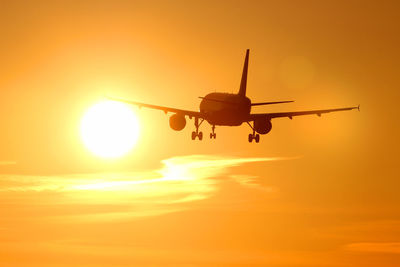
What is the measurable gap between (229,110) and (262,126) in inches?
211

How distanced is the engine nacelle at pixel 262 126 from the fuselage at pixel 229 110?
2.29 meters

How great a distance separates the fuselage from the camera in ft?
308

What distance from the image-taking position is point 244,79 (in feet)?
336

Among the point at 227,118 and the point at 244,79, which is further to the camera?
the point at 244,79

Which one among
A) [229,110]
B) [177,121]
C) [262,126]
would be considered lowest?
[262,126]

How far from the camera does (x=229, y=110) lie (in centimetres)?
9419

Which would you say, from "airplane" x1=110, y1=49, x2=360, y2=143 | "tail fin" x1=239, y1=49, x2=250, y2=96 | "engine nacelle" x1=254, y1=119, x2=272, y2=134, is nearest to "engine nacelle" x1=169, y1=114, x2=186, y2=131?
"airplane" x1=110, y1=49, x2=360, y2=143

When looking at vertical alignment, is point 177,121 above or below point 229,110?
below

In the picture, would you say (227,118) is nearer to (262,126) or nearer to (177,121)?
(262,126)

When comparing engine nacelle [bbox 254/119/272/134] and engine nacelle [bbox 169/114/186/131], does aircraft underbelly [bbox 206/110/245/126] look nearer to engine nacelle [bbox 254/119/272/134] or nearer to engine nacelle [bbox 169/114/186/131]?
engine nacelle [bbox 254/119/272/134]

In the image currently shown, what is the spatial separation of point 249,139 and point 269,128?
389cm

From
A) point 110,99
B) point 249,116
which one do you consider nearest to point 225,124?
point 249,116

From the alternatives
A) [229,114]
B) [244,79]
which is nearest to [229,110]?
[229,114]

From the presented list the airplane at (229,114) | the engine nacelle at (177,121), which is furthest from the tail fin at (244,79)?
the engine nacelle at (177,121)
